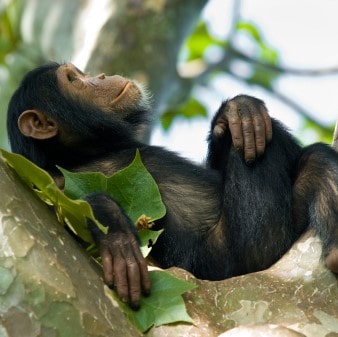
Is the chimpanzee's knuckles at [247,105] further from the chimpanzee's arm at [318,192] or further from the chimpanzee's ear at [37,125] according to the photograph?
the chimpanzee's ear at [37,125]

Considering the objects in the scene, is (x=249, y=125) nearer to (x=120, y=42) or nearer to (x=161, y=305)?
(x=161, y=305)

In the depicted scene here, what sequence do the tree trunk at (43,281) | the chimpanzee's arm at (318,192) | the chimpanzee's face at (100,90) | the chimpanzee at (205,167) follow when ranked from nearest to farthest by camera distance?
the tree trunk at (43,281) → the chimpanzee's arm at (318,192) → the chimpanzee at (205,167) → the chimpanzee's face at (100,90)

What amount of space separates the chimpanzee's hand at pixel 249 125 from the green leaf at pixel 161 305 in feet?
3.40

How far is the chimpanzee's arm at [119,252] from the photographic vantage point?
296cm

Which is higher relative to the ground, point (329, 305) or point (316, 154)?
point (316, 154)

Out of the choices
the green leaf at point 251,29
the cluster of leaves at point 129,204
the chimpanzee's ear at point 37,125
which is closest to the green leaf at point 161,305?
the cluster of leaves at point 129,204

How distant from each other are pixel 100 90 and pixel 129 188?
1282 mm

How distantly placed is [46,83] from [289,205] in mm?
1441

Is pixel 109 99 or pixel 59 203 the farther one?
pixel 109 99

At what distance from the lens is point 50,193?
10.1ft

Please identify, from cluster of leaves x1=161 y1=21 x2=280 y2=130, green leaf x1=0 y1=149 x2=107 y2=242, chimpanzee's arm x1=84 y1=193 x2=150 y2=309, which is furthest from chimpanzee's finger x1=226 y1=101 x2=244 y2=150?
cluster of leaves x1=161 y1=21 x2=280 y2=130

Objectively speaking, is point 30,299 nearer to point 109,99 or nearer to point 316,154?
point 316,154

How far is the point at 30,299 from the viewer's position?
262 cm

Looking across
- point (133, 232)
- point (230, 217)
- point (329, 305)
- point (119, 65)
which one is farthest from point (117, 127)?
point (119, 65)
